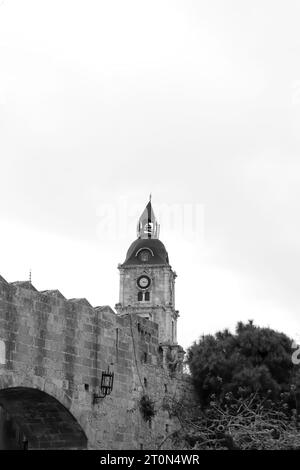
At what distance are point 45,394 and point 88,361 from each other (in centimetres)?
172

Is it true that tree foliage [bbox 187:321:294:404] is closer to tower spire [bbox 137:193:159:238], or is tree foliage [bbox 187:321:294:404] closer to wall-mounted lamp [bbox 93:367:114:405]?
wall-mounted lamp [bbox 93:367:114:405]

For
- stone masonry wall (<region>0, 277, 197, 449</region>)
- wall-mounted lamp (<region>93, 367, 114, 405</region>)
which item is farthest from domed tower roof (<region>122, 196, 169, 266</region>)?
wall-mounted lamp (<region>93, 367, 114, 405</region>)

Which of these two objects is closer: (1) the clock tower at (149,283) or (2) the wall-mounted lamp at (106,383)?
(2) the wall-mounted lamp at (106,383)

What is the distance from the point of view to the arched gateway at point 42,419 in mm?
19109

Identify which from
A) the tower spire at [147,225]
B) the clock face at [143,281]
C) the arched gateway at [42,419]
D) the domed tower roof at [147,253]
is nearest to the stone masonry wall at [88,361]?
the arched gateway at [42,419]

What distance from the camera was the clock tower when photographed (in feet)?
348

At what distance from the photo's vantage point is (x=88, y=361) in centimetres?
2027

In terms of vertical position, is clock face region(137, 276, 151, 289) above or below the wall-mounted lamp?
above

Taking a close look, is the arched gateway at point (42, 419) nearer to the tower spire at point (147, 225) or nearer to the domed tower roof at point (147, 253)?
the domed tower roof at point (147, 253)

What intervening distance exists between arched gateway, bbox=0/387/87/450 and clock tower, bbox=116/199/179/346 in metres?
84.7

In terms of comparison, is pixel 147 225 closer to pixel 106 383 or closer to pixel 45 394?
pixel 106 383

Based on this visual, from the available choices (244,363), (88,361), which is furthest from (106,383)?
(244,363)

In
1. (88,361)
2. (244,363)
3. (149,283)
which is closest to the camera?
(88,361)
